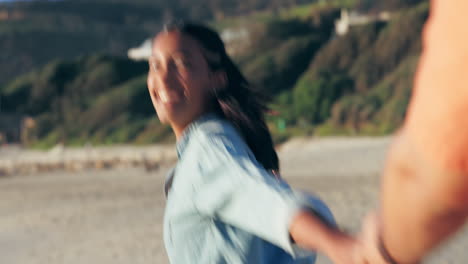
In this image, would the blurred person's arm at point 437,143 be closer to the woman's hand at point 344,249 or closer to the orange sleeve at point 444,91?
the orange sleeve at point 444,91

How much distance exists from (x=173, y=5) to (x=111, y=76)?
51.8 m

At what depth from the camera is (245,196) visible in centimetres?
110

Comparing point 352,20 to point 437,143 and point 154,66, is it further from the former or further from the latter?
point 437,143

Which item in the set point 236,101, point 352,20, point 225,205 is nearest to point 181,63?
point 236,101

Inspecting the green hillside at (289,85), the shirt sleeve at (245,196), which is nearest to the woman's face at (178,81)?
the shirt sleeve at (245,196)

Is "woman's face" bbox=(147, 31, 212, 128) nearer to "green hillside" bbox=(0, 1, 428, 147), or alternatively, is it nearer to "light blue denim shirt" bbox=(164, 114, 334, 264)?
"light blue denim shirt" bbox=(164, 114, 334, 264)

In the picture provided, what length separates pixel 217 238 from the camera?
50.4 inches

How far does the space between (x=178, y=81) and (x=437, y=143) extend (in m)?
0.90

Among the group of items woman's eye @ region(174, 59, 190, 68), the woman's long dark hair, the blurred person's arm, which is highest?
the blurred person's arm

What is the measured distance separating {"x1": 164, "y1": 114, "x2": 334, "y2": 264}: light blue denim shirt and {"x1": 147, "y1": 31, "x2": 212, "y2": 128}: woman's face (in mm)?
48

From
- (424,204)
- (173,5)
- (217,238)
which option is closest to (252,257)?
(217,238)

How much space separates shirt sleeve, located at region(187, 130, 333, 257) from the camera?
39.7 inches

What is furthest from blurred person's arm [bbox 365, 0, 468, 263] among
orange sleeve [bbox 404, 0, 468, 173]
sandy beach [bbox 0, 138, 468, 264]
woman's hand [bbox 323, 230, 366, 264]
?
sandy beach [bbox 0, 138, 468, 264]

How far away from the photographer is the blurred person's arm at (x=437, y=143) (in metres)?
0.59
